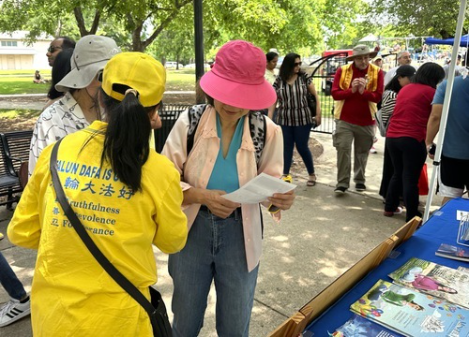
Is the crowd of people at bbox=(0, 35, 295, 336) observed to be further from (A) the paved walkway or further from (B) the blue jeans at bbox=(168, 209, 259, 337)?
(A) the paved walkway

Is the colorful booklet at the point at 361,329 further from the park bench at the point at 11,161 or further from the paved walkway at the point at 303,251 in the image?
the park bench at the point at 11,161

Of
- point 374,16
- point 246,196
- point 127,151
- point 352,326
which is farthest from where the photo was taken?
point 374,16

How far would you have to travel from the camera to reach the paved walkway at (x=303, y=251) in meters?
2.91

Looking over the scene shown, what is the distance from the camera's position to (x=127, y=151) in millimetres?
1164

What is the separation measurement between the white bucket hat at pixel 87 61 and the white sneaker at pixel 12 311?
1.63 m

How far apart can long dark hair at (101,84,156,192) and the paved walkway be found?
179 centimetres

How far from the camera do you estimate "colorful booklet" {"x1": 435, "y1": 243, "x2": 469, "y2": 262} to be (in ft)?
6.51

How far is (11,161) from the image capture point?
456cm

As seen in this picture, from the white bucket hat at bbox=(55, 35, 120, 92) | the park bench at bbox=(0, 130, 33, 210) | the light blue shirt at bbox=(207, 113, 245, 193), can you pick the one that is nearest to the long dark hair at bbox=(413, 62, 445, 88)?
the light blue shirt at bbox=(207, 113, 245, 193)

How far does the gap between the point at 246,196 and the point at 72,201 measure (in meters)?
0.66

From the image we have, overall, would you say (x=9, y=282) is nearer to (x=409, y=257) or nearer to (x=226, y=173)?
(x=226, y=173)

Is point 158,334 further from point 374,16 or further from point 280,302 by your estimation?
point 374,16

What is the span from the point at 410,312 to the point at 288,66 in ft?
13.7

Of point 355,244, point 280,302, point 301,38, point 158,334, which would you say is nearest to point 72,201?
point 158,334
